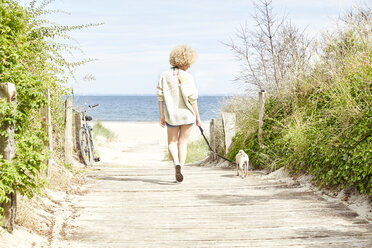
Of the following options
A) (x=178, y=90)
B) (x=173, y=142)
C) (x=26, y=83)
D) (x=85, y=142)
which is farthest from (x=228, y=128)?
(x=26, y=83)

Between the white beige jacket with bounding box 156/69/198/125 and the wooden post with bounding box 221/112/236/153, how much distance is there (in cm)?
369

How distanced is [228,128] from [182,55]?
3951 millimetres

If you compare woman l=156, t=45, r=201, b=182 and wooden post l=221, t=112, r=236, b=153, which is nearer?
woman l=156, t=45, r=201, b=182

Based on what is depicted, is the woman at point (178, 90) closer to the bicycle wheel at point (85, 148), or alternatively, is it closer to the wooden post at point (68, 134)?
the wooden post at point (68, 134)

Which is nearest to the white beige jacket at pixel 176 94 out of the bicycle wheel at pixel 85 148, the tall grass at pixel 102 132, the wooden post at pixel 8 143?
the wooden post at pixel 8 143

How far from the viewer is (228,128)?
32.7ft

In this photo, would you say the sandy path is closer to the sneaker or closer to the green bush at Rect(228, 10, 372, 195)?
the sneaker

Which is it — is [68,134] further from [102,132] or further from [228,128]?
[102,132]

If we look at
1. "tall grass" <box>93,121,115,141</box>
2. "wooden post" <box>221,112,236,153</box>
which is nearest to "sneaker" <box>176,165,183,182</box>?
"wooden post" <box>221,112,236,153</box>

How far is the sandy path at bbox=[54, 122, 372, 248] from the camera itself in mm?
3918

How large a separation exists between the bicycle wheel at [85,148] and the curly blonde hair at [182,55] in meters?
3.35

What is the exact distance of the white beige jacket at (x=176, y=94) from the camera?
6277 millimetres

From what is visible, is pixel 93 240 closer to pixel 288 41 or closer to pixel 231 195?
pixel 231 195

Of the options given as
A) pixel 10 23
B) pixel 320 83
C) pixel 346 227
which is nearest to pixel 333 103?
pixel 320 83
